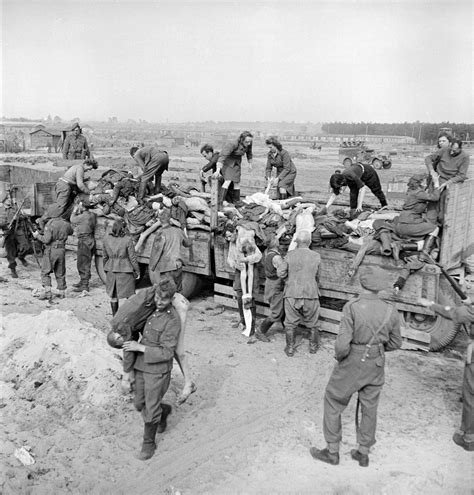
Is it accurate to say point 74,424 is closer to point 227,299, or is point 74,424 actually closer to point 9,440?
point 9,440

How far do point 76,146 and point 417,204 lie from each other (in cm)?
1291

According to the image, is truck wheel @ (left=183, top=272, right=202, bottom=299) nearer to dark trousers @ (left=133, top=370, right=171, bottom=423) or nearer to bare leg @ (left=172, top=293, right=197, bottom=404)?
bare leg @ (left=172, top=293, right=197, bottom=404)

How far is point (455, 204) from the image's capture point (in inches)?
301

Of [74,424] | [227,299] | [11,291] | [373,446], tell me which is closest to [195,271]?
[227,299]

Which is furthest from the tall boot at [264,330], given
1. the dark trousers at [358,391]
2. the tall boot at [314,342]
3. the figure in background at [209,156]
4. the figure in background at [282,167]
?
the figure in background at [209,156]

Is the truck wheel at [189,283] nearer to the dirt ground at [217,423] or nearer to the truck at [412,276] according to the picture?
the truck at [412,276]

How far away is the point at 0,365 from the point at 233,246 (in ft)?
11.6

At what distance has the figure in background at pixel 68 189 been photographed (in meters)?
10.6

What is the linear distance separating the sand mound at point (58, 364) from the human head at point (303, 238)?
2.77m

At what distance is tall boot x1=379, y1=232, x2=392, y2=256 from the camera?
7434 mm

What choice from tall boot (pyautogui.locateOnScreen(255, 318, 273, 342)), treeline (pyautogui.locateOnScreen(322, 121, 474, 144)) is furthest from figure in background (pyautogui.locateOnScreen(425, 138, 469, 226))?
treeline (pyautogui.locateOnScreen(322, 121, 474, 144))

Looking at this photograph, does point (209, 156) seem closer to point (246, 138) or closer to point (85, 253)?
point (246, 138)

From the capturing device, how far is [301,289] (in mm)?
7293

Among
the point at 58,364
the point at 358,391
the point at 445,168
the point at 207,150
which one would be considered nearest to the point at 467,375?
the point at 358,391
